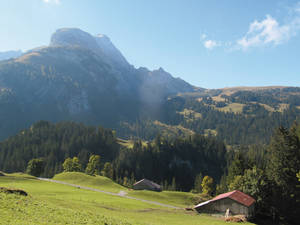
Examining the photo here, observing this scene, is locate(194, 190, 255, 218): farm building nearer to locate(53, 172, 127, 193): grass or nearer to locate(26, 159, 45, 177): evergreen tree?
locate(53, 172, 127, 193): grass

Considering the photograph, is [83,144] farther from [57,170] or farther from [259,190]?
[259,190]

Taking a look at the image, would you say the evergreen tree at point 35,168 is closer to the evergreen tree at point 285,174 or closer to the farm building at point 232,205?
the farm building at point 232,205

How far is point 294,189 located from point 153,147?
13068cm

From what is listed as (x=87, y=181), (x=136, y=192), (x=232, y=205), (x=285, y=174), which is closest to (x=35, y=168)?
(x=87, y=181)

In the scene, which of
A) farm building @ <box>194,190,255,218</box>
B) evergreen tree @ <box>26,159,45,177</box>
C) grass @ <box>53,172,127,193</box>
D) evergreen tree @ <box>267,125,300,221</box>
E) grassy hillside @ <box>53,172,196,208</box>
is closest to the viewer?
farm building @ <box>194,190,255,218</box>

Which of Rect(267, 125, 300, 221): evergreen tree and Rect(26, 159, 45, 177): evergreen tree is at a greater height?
Rect(267, 125, 300, 221): evergreen tree

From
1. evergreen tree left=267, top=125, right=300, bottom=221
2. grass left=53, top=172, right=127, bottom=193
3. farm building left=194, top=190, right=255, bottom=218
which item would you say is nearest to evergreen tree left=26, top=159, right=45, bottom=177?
grass left=53, top=172, right=127, bottom=193

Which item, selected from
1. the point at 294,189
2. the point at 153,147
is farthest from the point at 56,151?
the point at 294,189

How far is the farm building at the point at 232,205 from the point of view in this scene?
52.5m

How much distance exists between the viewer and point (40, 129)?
185000 mm

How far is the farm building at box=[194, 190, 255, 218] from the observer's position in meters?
52.5

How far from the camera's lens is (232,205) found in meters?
54.2

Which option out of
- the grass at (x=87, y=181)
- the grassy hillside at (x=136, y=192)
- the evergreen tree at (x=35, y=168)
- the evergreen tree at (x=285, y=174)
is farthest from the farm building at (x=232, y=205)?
the evergreen tree at (x=35, y=168)

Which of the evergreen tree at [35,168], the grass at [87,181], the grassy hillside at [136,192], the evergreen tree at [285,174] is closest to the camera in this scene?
the evergreen tree at [285,174]
